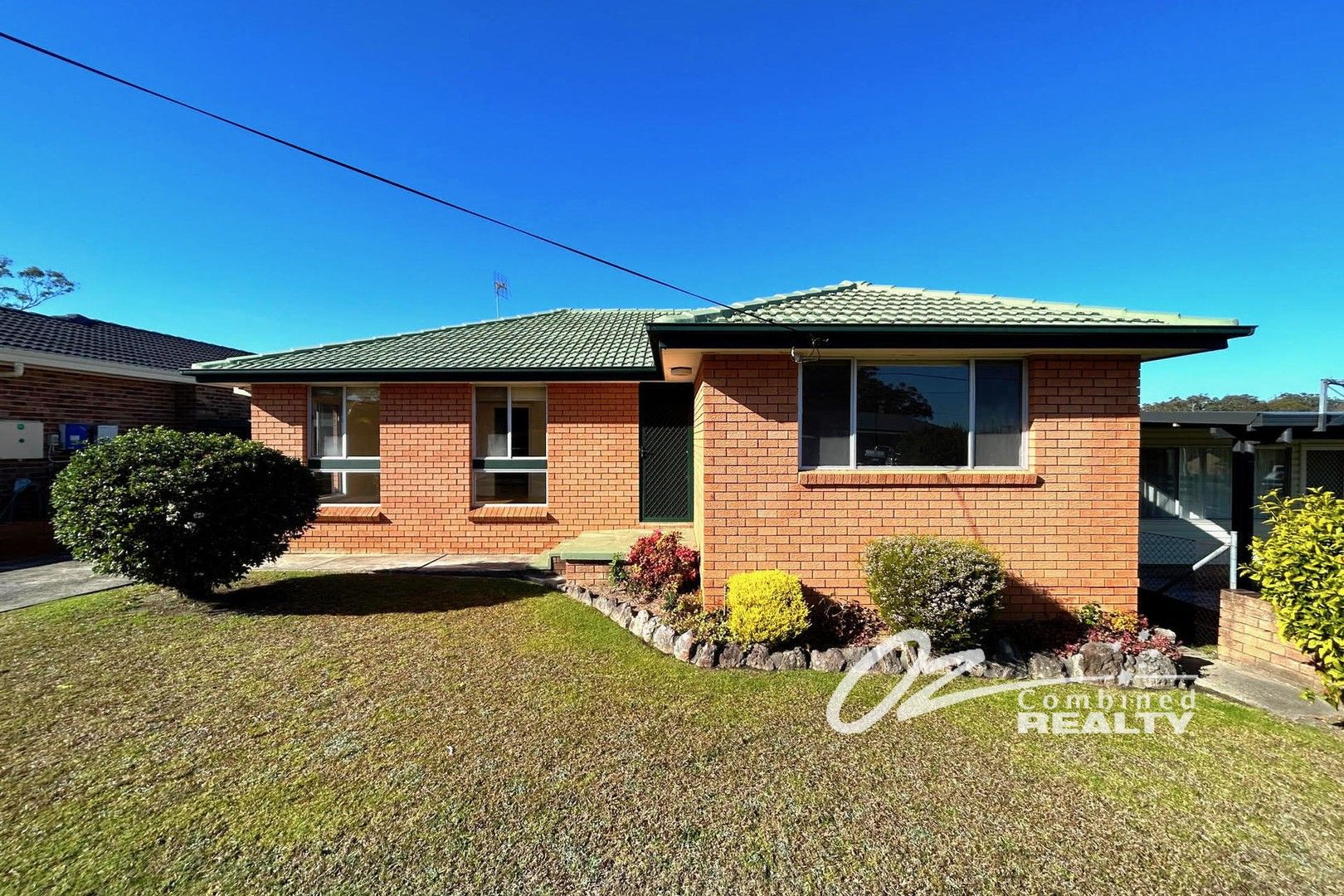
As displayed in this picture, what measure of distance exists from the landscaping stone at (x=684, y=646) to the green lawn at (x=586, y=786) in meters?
0.16

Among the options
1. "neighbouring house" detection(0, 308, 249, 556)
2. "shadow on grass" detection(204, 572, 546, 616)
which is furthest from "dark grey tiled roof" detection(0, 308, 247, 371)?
"shadow on grass" detection(204, 572, 546, 616)

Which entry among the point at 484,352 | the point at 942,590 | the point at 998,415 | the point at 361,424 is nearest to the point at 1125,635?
the point at 942,590

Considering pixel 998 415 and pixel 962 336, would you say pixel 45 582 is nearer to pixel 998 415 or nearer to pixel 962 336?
pixel 962 336

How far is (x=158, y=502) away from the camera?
564cm

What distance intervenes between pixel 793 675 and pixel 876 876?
217 centimetres

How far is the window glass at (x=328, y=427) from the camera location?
9.22 meters

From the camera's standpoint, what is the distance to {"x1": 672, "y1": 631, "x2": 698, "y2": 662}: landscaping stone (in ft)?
16.2

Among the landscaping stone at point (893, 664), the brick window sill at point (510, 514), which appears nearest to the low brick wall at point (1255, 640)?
the landscaping stone at point (893, 664)

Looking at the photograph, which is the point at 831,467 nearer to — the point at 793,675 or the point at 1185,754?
the point at 793,675

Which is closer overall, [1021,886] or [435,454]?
[1021,886]

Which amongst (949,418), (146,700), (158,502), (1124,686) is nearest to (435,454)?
(158,502)

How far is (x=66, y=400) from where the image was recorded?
445 inches

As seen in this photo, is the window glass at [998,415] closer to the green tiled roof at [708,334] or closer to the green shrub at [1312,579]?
the green tiled roof at [708,334]

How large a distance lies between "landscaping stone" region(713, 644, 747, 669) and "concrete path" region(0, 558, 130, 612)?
8175 millimetres
